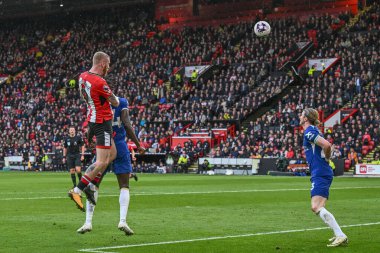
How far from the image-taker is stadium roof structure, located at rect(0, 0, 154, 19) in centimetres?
7425

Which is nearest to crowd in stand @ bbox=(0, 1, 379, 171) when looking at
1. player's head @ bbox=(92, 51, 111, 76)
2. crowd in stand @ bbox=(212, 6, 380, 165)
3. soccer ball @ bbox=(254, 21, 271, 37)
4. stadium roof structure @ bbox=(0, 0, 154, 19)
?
crowd in stand @ bbox=(212, 6, 380, 165)

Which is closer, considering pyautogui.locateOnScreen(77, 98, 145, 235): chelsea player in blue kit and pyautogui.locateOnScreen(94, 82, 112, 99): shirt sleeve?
pyautogui.locateOnScreen(94, 82, 112, 99): shirt sleeve

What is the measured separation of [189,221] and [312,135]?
15.3 ft

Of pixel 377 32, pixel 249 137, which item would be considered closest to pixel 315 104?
pixel 249 137

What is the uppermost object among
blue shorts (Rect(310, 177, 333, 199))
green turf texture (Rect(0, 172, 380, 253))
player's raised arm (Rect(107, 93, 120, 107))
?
player's raised arm (Rect(107, 93, 120, 107))

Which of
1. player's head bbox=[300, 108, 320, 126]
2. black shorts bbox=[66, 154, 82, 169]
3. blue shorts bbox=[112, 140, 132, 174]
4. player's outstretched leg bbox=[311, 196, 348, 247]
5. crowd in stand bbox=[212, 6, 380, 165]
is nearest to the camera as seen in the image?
player's outstretched leg bbox=[311, 196, 348, 247]

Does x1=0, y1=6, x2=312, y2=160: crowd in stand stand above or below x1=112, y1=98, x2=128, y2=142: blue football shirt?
above

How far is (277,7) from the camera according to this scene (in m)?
68.1

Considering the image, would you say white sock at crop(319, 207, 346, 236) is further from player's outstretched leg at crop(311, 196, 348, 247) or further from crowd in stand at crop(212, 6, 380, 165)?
crowd in stand at crop(212, 6, 380, 165)

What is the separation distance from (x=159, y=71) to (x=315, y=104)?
18.4 meters

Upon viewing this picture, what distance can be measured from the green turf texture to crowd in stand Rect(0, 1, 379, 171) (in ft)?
83.1

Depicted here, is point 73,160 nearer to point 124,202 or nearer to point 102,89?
point 124,202

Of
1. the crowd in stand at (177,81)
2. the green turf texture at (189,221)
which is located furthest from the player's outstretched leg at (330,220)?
the crowd in stand at (177,81)

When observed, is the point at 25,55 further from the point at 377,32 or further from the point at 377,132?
the point at 377,132
